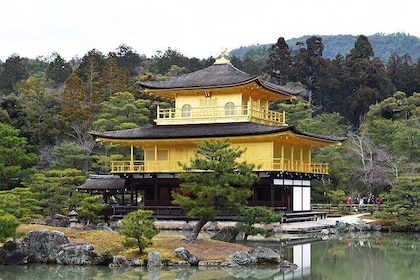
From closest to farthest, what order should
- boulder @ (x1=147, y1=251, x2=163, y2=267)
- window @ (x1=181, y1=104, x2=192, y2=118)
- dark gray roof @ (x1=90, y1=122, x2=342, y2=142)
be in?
1. boulder @ (x1=147, y1=251, x2=163, y2=267)
2. dark gray roof @ (x1=90, y1=122, x2=342, y2=142)
3. window @ (x1=181, y1=104, x2=192, y2=118)

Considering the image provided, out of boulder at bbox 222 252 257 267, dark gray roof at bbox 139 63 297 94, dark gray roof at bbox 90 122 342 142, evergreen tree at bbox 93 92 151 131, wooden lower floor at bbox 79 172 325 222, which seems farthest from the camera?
evergreen tree at bbox 93 92 151 131

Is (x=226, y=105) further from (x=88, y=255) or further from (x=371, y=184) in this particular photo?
(x=88, y=255)

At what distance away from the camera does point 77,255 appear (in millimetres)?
20750

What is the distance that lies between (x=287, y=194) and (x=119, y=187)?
8215 millimetres

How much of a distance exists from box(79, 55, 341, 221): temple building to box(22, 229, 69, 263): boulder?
12013mm

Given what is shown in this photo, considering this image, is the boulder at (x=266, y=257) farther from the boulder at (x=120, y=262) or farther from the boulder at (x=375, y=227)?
the boulder at (x=375, y=227)

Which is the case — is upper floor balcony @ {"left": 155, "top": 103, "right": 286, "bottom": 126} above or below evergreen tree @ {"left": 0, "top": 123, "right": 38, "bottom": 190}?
above

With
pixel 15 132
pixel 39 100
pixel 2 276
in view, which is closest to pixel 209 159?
pixel 2 276

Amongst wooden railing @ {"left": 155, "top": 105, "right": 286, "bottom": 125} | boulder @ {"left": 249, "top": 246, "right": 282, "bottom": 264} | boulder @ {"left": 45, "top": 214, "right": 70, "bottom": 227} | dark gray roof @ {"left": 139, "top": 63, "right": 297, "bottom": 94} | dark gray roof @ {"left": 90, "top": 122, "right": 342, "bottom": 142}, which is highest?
dark gray roof @ {"left": 139, "top": 63, "right": 297, "bottom": 94}

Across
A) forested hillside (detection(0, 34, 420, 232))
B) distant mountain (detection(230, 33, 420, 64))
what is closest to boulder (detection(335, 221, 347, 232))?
forested hillside (detection(0, 34, 420, 232))

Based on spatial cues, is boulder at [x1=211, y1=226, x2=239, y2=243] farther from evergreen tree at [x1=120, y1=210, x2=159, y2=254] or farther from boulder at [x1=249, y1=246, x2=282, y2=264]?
evergreen tree at [x1=120, y1=210, x2=159, y2=254]

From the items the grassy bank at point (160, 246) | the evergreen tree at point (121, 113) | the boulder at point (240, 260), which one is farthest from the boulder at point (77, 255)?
the evergreen tree at point (121, 113)

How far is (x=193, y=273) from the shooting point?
1944 cm

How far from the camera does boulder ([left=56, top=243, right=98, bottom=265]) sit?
67.9 feet
